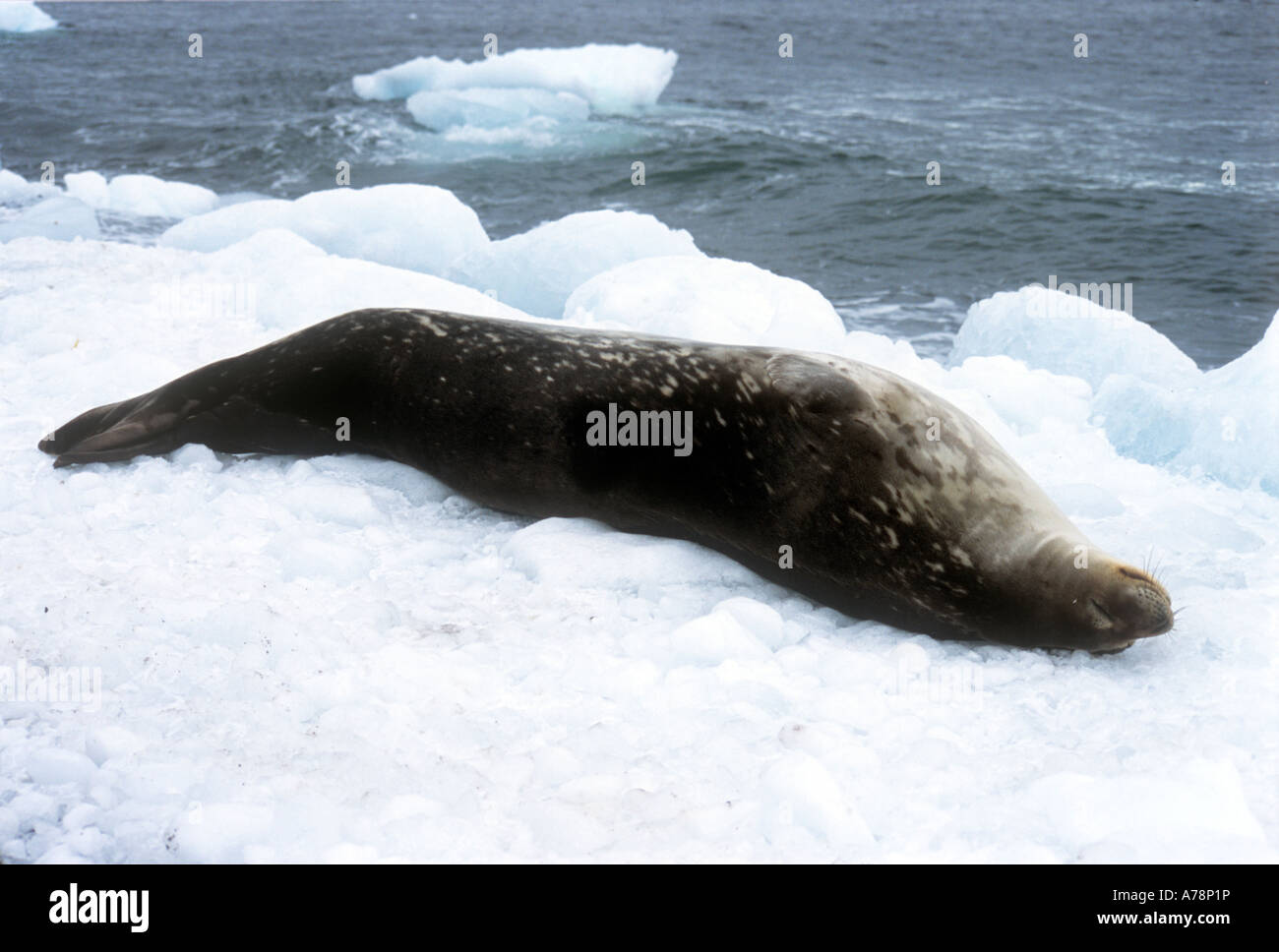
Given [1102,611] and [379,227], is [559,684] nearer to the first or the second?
[1102,611]

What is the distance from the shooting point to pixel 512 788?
2.42m

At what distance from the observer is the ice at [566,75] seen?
19.8 m

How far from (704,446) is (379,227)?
5682 millimetres

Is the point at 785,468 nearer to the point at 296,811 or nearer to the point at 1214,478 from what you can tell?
the point at 296,811

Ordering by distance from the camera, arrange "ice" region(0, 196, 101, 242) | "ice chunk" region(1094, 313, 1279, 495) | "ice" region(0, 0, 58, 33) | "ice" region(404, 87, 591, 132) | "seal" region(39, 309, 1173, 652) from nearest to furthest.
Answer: "seal" region(39, 309, 1173, 652), "ice chunk" region(1094, 313, 1279, 495), "ice" region(0, 196, 101, 242), "ice" region(404, 87, 591, 132), "ice" region(0, 0, 58, 33)

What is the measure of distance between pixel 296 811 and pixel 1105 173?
52.4 feet

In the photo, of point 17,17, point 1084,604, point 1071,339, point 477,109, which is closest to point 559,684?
point 1084,604

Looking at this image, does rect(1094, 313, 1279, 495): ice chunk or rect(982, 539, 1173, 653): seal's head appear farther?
rect(1094, 313, 1279, 495): ice chunk

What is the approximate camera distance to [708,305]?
5.80 meters

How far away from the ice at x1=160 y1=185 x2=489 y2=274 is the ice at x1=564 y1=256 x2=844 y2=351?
236cm

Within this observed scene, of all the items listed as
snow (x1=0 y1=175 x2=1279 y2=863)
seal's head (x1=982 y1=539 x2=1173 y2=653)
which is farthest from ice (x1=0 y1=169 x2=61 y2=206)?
seal's head (x1=982 y1=539 x2=1173 y2=653)

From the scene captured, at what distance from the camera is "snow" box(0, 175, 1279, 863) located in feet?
7.51

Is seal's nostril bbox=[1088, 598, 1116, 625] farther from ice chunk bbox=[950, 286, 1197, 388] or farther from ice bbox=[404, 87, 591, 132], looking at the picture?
ice bbox=[404, 87, 591, 132]
